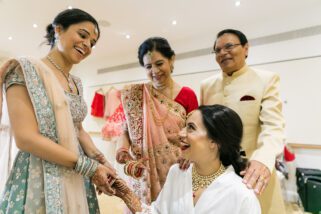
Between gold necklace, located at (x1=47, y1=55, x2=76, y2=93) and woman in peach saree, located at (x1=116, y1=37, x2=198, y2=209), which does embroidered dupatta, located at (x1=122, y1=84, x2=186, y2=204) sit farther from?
gold necklace, located at (x1=47, y1=55, x2=76, y2=93)

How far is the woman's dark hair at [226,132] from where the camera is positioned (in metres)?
1.00

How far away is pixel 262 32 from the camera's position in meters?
3.43

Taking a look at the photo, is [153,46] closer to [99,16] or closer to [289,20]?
[99,16]

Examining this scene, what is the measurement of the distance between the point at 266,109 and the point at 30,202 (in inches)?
43.8

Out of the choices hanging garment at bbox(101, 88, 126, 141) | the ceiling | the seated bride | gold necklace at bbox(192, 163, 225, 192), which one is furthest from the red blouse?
hanging garment at bbox(101, 88, 126, 141)

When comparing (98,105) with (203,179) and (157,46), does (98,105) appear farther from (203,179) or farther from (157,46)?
(203,179)

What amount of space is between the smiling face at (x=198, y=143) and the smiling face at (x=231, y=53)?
1.38 feet

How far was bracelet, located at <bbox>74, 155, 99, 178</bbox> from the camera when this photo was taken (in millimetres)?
864

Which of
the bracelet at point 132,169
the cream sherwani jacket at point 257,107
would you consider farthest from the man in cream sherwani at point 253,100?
the bracelet at point 132,169

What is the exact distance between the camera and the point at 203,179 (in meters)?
1.04

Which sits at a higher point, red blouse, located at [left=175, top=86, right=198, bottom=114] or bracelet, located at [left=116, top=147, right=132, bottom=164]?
red blouse, located at [left=175, top=86, right=198, bottom=114]

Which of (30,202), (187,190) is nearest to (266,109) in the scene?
(187,190)

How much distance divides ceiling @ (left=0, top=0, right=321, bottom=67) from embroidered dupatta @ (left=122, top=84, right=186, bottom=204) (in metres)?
2.00

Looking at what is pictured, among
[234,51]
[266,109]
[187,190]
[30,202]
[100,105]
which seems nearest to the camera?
[30,202]
